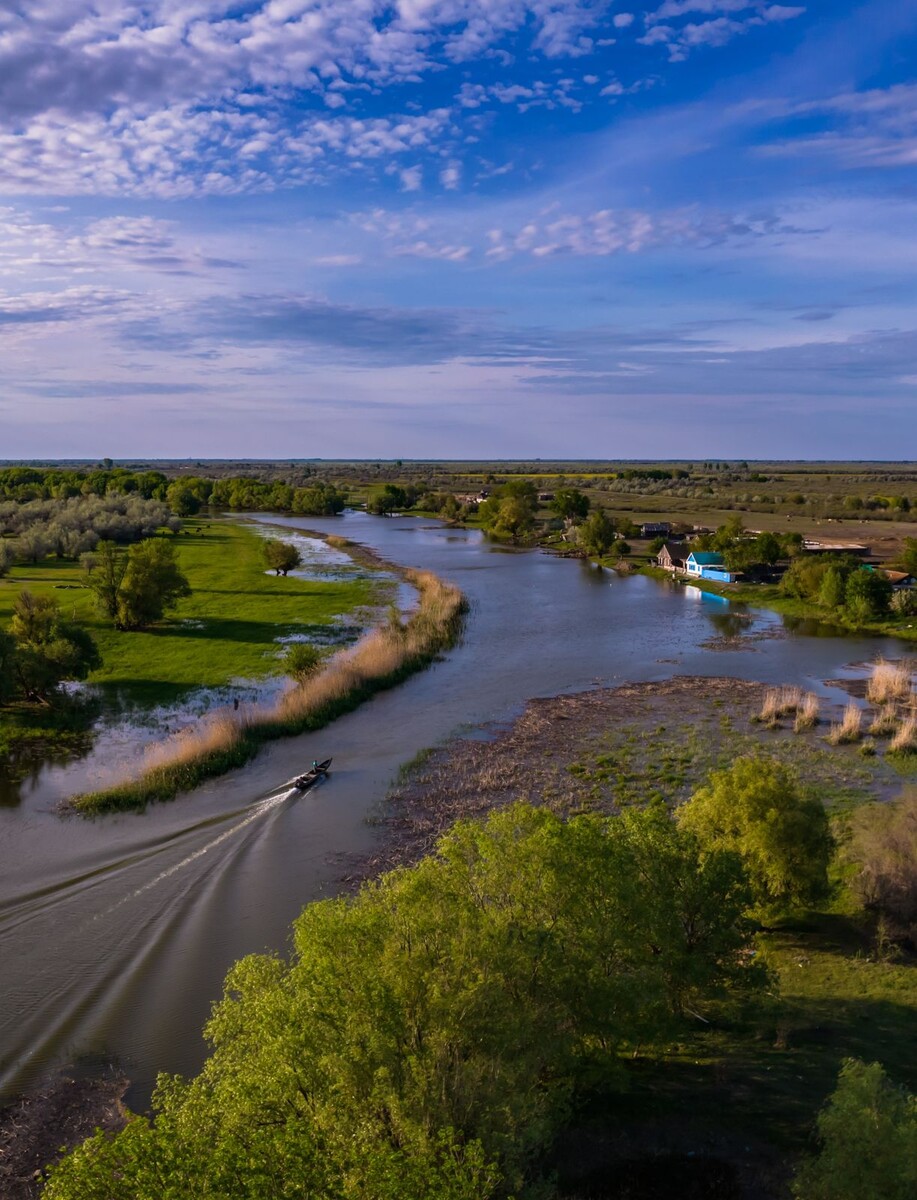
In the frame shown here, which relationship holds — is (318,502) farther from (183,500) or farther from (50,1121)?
(50,1121)

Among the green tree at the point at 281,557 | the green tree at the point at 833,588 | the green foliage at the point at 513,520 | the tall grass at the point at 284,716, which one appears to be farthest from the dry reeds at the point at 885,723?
the green foliage at the point at 513,520

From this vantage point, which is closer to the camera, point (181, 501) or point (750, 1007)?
point (750, 1007)

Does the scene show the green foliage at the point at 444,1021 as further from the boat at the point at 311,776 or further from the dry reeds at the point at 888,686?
the dry reeds at the point at 888,686

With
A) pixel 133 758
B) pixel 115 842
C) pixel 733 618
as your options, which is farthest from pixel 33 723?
pixel 733 618

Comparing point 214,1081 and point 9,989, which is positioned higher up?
point 214,1081

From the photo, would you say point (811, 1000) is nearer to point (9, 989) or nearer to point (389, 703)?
point (9, 989)

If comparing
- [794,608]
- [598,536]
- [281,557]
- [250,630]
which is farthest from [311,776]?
[598,536]
